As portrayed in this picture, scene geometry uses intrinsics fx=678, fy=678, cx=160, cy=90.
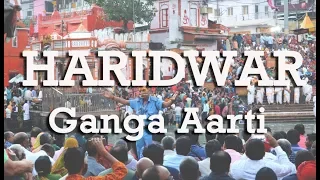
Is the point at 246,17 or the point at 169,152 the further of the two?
the point at 246,17

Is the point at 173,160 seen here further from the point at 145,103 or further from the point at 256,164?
the point at 256,164

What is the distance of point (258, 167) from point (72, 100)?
4.95ft

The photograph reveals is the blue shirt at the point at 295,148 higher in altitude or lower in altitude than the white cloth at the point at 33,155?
higher

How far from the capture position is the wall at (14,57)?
5160 mm

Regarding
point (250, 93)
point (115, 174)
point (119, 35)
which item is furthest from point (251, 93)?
point (115, 174)

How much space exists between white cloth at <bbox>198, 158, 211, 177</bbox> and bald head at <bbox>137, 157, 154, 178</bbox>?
0.37 meters

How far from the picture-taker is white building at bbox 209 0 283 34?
17.5ft

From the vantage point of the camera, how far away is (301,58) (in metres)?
5.25

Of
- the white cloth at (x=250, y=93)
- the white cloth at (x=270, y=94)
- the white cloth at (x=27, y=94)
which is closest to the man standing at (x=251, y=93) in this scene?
the white cloth at (x=250, y=93)

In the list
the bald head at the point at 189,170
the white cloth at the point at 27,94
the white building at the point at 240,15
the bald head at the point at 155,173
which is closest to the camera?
the bald head at the point at 155,173

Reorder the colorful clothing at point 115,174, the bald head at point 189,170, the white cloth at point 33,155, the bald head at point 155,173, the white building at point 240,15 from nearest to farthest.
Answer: the bald head at point 155,173 < the colorful clothing at point 115,174 < the bald head at point 189,170 < the white cloth at point 33,155 < the white building at point 240,15

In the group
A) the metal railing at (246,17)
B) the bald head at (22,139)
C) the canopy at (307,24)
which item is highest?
the metal railing at (246,17)

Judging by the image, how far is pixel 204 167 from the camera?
5.11 meters

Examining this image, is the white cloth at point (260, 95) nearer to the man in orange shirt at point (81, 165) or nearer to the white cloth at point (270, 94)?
the white cloth at point (270, 94)
